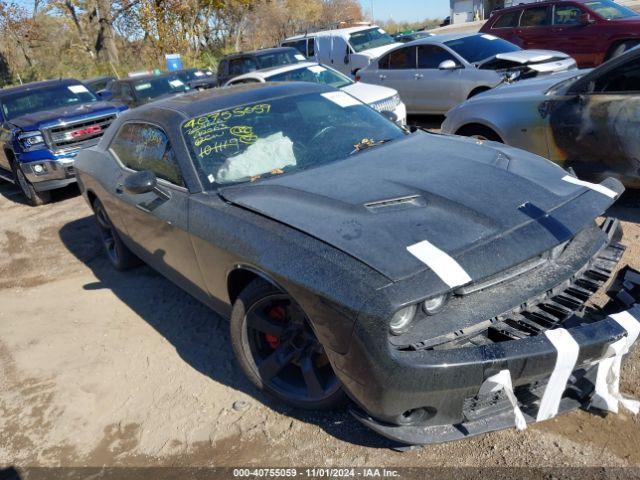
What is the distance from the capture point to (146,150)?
403 cm

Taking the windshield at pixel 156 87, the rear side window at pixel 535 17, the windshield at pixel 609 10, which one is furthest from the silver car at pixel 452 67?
the windshield at pixel 156 87

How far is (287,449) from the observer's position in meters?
2.74

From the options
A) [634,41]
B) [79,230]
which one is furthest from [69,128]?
[634,41]

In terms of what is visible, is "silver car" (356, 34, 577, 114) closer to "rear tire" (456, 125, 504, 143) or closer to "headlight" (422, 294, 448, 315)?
"rear tire" (456, 125, 504, 143)

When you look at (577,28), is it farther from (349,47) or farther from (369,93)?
(349,47)

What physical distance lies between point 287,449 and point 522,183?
1823mm

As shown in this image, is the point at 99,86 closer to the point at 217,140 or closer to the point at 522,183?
the point at 217,140

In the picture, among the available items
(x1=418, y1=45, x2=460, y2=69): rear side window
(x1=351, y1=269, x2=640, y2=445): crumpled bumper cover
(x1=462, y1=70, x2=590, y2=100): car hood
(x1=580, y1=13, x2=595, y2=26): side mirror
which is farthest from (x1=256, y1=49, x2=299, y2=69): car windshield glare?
(x1=351, y1=269, x2=640, y2=445): crumpled bumper cover

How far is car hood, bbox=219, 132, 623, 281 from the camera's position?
234 centimetres

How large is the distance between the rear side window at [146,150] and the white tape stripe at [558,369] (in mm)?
2319

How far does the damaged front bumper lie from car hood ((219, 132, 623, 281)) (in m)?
0.33

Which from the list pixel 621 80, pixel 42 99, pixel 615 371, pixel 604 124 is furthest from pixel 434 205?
pixel 42 99

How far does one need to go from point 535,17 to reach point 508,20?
63 centimetres

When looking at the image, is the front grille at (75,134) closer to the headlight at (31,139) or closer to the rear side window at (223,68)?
the headlight at (31,139)
